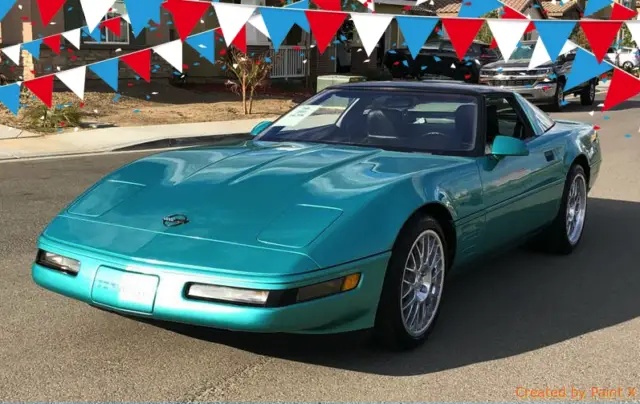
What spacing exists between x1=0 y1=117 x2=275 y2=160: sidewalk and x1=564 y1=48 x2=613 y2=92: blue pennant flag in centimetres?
720

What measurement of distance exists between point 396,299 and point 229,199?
3.22ft

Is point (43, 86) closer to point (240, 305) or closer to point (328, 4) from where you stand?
point (328, 4)

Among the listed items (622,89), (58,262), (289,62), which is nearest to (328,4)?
(622,89)

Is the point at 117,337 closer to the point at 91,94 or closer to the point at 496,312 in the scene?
the point at 496,312

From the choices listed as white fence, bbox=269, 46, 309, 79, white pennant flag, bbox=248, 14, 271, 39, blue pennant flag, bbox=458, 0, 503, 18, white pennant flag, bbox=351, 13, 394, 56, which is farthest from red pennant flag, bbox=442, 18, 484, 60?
white fence, bbox=269, 46, 309, 79

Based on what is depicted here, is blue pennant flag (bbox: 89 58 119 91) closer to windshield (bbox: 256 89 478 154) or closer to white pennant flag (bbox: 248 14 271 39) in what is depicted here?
white pennant flag (bbox: 248 14 271 39)

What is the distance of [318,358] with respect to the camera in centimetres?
398

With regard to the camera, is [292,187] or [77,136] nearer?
[292,187]

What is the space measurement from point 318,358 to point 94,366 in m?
1.11

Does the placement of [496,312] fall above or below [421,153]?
below

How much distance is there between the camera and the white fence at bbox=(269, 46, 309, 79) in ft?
82.9

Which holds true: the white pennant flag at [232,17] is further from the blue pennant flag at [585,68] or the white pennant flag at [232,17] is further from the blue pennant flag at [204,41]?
the blue pennant flag at [585,68]

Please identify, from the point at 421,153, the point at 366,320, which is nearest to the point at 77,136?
the point at 421,153

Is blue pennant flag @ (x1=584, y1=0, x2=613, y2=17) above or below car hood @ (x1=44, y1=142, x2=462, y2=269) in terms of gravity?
above
